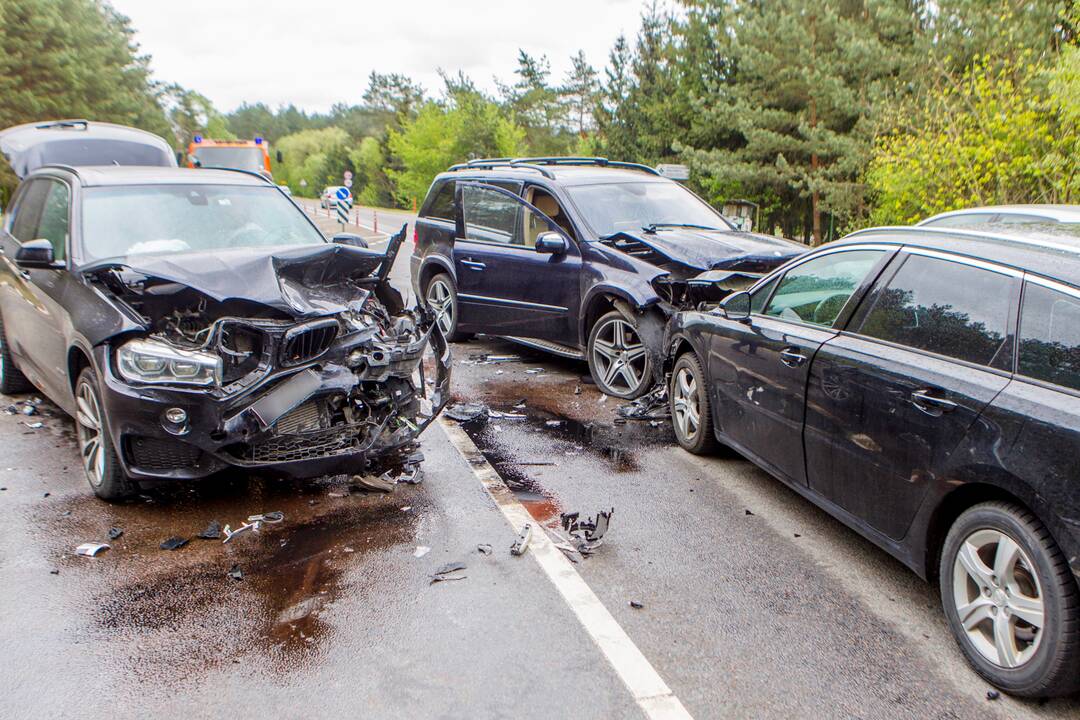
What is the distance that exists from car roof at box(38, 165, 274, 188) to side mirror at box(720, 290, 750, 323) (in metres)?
3.88

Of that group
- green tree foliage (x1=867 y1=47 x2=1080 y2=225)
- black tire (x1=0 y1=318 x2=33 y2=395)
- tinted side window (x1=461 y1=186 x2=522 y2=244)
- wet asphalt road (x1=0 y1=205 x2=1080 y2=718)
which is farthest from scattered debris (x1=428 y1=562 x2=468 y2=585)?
green tree foliage (x1=867 y1=47 x2=1080 y2=225)

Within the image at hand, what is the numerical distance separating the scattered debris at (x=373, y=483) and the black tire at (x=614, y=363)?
2.65 m

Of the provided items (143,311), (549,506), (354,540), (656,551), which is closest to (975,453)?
(656,551)

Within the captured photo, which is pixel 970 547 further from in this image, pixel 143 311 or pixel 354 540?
pixel 143 311

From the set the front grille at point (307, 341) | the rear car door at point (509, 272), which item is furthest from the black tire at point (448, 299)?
the front grille at point (307, 341)

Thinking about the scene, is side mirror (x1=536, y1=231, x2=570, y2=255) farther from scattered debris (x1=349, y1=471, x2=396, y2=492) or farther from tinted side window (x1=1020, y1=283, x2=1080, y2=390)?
tinted side window (x1=1020, y1=283, x2=1080, y2=390)

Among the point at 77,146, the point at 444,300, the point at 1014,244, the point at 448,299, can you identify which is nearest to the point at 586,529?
the point at 1014,244

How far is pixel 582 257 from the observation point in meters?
7.39

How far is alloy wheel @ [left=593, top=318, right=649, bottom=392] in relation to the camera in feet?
23.0

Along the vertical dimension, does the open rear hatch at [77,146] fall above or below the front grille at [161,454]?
above

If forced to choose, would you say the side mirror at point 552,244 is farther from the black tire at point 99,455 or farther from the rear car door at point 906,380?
the black tire at point 99,455

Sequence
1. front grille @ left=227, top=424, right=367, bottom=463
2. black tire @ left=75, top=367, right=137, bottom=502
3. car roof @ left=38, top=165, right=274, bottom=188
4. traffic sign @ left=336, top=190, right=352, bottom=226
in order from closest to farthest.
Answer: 1. front grille @ left=227, top=424, right=367, bottom=463
2. black tire @ left=75, top=367, right=137, bottom=502
3. car roof @ left=38, top=165, right=274, bottom=188
4. traffic sign @ left=336, top=190, right=352, bottom=226

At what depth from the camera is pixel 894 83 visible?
19656 mm

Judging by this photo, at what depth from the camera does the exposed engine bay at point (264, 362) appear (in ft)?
14.1
